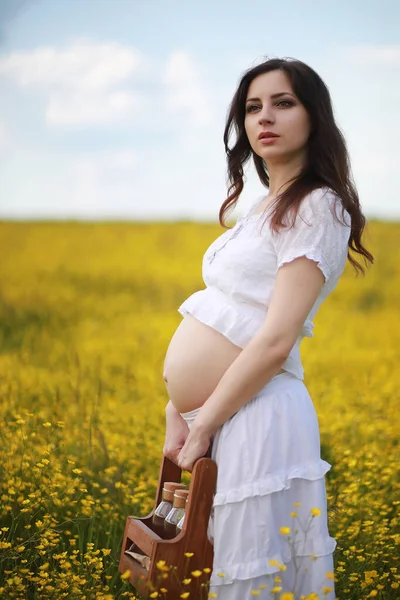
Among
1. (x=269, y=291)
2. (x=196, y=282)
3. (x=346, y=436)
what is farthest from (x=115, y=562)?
(x=196, y=282)

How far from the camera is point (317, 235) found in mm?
2371

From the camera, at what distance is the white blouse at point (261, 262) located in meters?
2.38

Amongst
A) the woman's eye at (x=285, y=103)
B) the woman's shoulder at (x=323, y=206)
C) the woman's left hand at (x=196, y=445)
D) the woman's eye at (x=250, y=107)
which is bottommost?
the woman's left hand at (x=196, y=445)

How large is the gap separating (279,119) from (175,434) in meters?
1.05

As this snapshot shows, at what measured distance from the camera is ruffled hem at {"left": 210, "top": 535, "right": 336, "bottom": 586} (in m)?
2.36

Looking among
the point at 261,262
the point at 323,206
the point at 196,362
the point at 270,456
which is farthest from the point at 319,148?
the point at 270,456

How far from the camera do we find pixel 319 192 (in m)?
2.43

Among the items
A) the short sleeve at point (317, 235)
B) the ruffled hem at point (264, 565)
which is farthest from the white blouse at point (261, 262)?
the ruffled hem at point (264, 565)

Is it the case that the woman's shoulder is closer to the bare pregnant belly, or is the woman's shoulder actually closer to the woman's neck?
the woman's neck

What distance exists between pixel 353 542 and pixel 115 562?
102 centimetres

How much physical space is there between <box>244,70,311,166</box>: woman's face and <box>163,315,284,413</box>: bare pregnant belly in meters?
0.58

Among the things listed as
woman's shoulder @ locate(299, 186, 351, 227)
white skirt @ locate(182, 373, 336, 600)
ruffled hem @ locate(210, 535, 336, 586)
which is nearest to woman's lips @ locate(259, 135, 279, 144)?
woman's shoulder @ locate(299, 186, 351, 227)

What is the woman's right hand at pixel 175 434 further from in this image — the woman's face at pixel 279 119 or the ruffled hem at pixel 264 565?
the woman's face at pixel 279 119

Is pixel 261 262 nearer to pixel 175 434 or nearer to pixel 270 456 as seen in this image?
pixel 270 456
